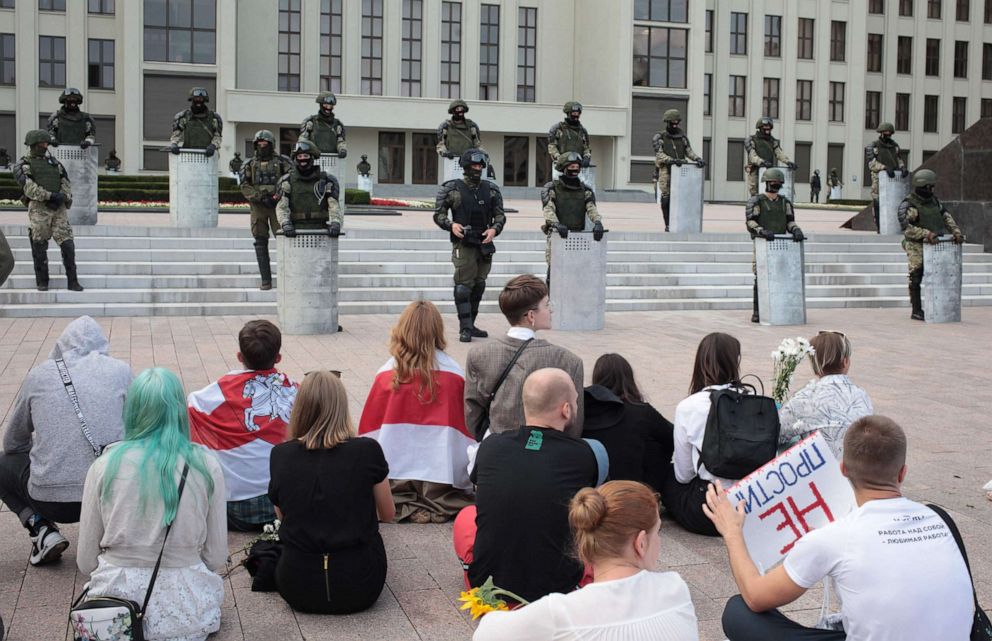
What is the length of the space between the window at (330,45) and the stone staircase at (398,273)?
36.4 meters

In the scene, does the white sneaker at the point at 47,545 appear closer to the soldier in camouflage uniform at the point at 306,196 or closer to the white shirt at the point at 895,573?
the white shirt at the point at 895,573

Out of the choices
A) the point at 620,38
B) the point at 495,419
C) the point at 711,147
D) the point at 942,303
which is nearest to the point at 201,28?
the point at 620,38

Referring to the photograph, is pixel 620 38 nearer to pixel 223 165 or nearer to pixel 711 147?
pixel 711 147

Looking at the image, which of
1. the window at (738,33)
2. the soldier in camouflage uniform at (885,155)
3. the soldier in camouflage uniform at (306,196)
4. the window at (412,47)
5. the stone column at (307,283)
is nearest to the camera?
the stone column at (307,283)

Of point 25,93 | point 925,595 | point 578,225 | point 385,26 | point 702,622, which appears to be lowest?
point 702,622

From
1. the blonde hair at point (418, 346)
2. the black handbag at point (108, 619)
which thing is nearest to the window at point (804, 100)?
the blonde hair at point (418, 346)

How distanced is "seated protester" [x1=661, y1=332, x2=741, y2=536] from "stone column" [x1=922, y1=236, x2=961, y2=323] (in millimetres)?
10888

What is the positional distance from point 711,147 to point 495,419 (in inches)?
2270

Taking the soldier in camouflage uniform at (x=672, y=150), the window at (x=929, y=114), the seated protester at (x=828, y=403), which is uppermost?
the window at (x=929, y=114)

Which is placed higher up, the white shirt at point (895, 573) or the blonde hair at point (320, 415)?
the blonde hair at point (320, 415)

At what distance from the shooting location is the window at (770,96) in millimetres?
62344

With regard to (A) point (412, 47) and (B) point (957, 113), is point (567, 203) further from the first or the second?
(B) point (957, 113)

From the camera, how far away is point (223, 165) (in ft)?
157

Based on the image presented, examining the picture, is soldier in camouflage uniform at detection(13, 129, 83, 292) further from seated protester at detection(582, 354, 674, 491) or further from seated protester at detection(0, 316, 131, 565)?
seated protester at detection(582, 354, 674, 491)
